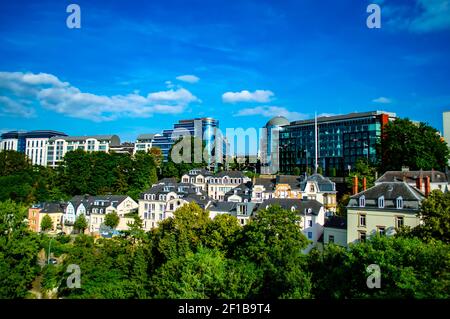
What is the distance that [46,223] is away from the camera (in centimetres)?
4462

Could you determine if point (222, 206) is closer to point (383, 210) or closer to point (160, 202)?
point (160, 202)

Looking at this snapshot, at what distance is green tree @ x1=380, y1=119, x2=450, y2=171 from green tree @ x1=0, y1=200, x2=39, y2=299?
37379 millimetres

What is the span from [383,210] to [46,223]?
38.1 meters

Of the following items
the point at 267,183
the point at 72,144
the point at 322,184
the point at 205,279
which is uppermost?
the point at 72,144

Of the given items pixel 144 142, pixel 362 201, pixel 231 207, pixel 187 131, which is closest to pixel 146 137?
pixel 144 142

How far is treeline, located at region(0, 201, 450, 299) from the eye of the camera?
15094 mm

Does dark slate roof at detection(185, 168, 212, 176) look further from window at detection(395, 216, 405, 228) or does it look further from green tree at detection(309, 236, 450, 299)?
green tree at detection(309, 236, 450, 299)

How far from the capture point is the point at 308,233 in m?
29.2

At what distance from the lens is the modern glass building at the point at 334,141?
57906 millimetres

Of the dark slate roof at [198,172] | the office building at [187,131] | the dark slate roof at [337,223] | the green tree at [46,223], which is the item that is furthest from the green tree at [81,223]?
the office building at [187,131]

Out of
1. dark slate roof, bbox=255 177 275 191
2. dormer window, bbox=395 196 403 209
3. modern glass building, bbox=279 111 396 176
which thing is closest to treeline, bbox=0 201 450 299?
dormer window, bbox=395 196 403 209

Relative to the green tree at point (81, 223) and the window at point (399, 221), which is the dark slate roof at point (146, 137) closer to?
the green tree at point (81, 223)
